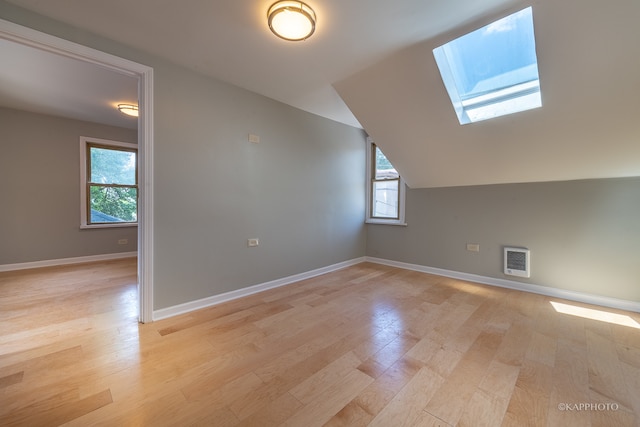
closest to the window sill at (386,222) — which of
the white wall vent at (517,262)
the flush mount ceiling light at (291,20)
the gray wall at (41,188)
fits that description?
the white wall vent at (517,262)

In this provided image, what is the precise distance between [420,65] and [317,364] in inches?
105

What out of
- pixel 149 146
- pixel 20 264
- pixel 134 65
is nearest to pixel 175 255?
pixel 149 146

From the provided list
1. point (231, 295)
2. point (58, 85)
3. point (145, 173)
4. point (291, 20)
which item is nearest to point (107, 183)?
point (58, 85)

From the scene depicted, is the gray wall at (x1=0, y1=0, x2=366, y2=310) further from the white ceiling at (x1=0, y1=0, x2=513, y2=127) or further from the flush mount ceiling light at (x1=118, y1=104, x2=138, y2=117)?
the flush mount ceiling light at (x1=118, y1=104, x2=138, y2=117)

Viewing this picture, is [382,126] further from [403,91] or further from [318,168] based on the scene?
[318,168]

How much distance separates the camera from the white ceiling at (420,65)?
1728 millimetres

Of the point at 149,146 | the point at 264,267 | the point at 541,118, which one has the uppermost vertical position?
the point at 541,118

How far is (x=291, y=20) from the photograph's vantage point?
1754 mm

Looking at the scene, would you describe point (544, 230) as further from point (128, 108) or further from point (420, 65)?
point (128, 108)

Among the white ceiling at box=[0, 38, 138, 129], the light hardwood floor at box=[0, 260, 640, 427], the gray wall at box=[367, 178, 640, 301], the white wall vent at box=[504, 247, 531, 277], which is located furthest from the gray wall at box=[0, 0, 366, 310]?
the white wall vent at box=[504, 247, 531, 277]

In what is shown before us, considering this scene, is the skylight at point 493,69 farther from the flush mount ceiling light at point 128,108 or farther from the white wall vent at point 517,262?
the flush mount ceiling light at point 128,108

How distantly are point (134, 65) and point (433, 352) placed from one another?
11.3ft

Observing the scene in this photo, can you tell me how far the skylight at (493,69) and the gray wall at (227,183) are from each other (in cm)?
191

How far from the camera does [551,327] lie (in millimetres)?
2240
